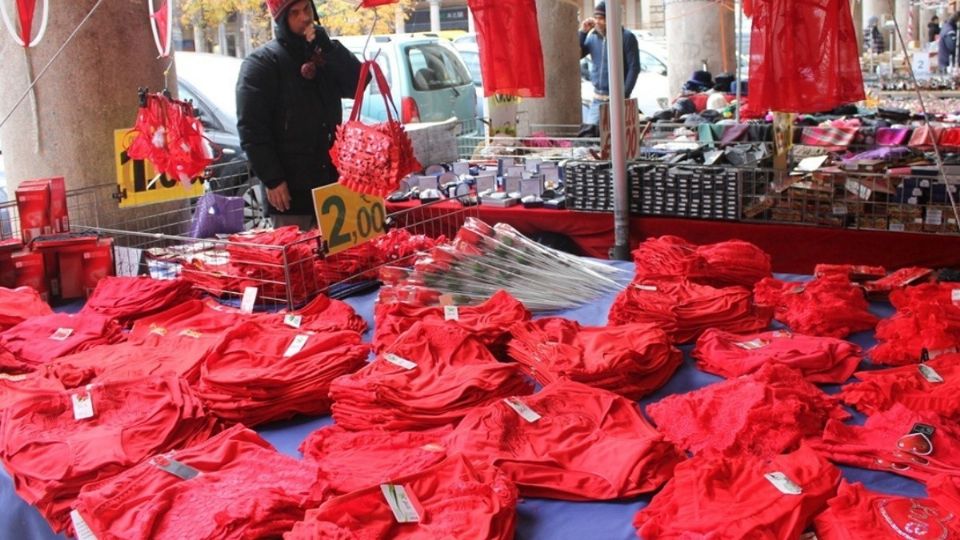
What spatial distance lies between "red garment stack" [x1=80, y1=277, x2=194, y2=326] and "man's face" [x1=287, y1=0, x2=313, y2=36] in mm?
1249

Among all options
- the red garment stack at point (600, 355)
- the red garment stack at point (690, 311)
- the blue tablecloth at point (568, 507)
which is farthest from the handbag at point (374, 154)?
the blue tablecloth at point (568, 507)

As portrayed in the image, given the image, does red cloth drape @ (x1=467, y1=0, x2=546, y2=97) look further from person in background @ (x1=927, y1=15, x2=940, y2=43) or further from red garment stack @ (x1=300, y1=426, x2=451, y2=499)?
person in background @ (x1=927, y1=15, x2=940, y2=43)

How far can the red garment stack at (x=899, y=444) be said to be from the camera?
6.15 feet

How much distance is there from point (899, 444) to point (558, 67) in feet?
19.3

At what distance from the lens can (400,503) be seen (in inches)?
67.7

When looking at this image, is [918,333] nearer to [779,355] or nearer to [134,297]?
[779,355]

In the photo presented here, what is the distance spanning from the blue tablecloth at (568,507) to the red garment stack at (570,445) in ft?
0.10

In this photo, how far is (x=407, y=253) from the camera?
3553mm

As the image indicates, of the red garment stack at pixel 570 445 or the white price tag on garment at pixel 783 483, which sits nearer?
the white price tag on garment at pixel 783 483

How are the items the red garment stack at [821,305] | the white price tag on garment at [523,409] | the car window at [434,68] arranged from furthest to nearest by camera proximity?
the car window at [434,68] → the red garment stack at [821,305] → the white price tag on garment at [523,409]

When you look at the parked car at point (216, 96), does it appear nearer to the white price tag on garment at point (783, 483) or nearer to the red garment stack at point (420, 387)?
the red garment stack at point (420, 387)

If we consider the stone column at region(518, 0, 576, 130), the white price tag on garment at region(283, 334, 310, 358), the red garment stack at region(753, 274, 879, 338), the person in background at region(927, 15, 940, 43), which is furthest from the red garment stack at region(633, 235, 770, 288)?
the person in background at region(927, 15, 940, 43)

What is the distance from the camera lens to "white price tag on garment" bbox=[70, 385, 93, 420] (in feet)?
7.24

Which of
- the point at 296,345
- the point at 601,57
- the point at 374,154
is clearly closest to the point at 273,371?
the point at 296,345
